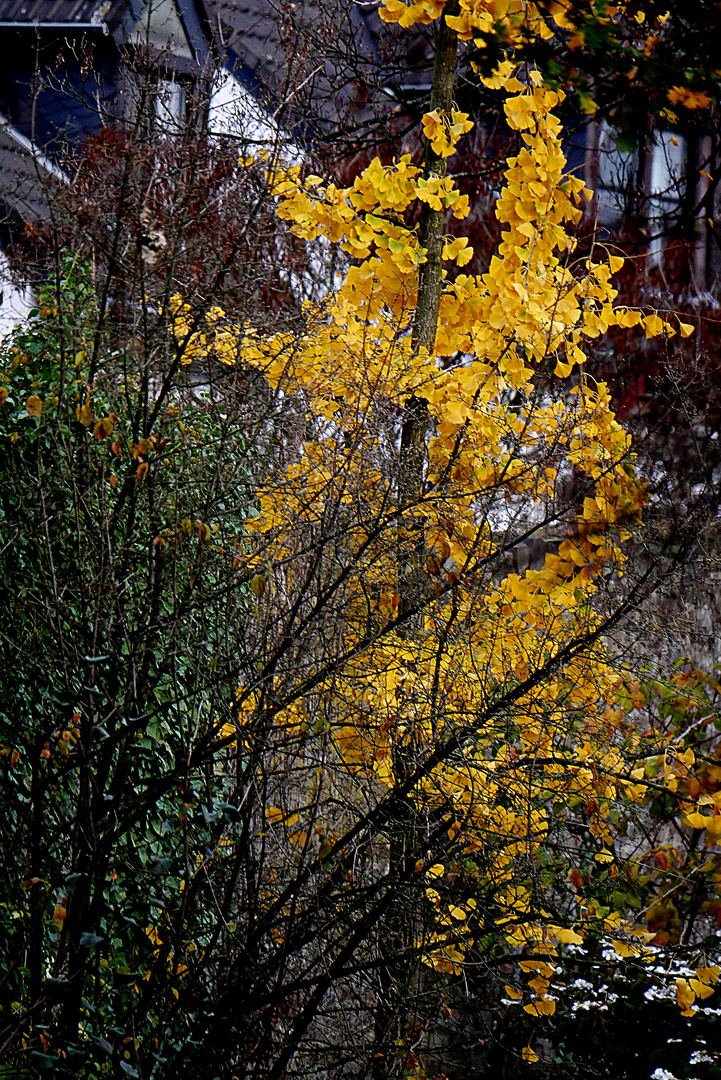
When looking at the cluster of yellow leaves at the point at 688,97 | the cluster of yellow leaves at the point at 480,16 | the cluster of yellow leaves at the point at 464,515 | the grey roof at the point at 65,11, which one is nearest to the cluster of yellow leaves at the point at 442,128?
the cluster of yellow leaves at the point at 464,515

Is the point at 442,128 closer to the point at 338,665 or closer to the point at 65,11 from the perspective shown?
the point at 338,665

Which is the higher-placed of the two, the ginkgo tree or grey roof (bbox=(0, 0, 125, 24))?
grey roof (bbox=(0, 0, 125, 24))

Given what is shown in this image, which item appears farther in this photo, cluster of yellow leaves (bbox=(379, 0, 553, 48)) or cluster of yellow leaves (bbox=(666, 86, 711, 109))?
cluster of yellow leaves (bbox=(666, 86, 711, 109))

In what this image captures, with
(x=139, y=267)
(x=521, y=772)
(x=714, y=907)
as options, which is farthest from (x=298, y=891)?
(x=714, y=907)

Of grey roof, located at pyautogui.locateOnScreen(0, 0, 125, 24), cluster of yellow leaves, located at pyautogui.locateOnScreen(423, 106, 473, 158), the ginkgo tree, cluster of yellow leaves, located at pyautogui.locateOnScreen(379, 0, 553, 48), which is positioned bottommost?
the ginkgo tree

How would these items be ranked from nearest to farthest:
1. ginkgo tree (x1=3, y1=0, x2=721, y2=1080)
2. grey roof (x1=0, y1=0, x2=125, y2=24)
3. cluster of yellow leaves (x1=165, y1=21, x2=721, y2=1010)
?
ginkgo tree (x1=3, y1=0, x2=721, y2=1080), cluster of yellow leaves (x1=165, y1=21, x2=721, y2=1010), grey roof (x1=0, y1=0, x2=125, y2=24)

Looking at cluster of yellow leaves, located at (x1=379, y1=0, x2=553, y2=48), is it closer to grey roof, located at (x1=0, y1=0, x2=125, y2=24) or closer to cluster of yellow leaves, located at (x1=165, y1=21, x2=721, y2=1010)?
cluster of yellow leaves, located at (x1=165, y1=21, x2=721, y2=1010)

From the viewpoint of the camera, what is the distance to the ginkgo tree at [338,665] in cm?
265

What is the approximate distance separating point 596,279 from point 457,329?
1.91 feet

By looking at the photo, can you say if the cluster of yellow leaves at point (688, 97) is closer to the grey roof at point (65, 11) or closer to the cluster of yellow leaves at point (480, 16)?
the cluster of yellow leaves at point (480, 16)

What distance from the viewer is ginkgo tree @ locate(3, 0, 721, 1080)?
8.68 feet

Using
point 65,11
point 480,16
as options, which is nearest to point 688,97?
point 480,16

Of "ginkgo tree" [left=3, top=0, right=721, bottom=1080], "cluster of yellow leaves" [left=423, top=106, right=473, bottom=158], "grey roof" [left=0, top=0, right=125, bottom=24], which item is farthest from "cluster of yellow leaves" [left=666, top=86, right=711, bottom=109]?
"grey roof" [left=0, top=0, right=125, bottom=24]

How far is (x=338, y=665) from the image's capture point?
8.84 feet
